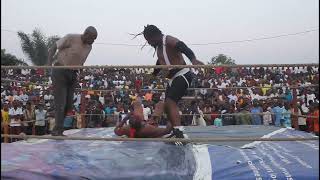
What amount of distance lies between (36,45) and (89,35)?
54.1ft

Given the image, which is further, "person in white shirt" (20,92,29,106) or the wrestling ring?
"person in white shirt" (20,92,29,106)

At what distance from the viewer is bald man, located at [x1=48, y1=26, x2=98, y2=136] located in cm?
404

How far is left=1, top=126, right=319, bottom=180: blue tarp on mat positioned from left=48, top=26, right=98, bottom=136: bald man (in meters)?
0.35

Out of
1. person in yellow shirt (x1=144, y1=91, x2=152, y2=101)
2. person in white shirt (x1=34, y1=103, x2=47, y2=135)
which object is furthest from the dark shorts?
person in yellow shirt (x1=144, y1=91, x2=152, y2=101)

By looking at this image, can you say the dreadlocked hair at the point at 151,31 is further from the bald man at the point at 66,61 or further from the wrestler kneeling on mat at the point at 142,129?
the wrestler kneeling on mat at the point at 142,129

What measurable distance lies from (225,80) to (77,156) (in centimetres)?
794

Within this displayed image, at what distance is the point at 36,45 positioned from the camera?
19781 mm

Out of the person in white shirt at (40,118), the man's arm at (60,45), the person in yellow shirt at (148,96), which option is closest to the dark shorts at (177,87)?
the man's arm at (60,45)

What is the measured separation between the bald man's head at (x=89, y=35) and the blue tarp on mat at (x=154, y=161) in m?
0.97

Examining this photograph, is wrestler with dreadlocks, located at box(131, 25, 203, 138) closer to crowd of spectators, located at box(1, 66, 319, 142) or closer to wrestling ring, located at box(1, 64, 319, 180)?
wrestling ring, located at box(1, 64, 319, 180)

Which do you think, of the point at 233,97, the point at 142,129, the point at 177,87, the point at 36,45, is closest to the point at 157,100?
the point at 233,97

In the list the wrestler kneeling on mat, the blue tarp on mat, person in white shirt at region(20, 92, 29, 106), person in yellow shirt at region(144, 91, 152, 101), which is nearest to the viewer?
the blue tarp on mat

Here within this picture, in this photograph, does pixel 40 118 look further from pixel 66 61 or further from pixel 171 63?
pixel 171 63

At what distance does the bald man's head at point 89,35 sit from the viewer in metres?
4.07
